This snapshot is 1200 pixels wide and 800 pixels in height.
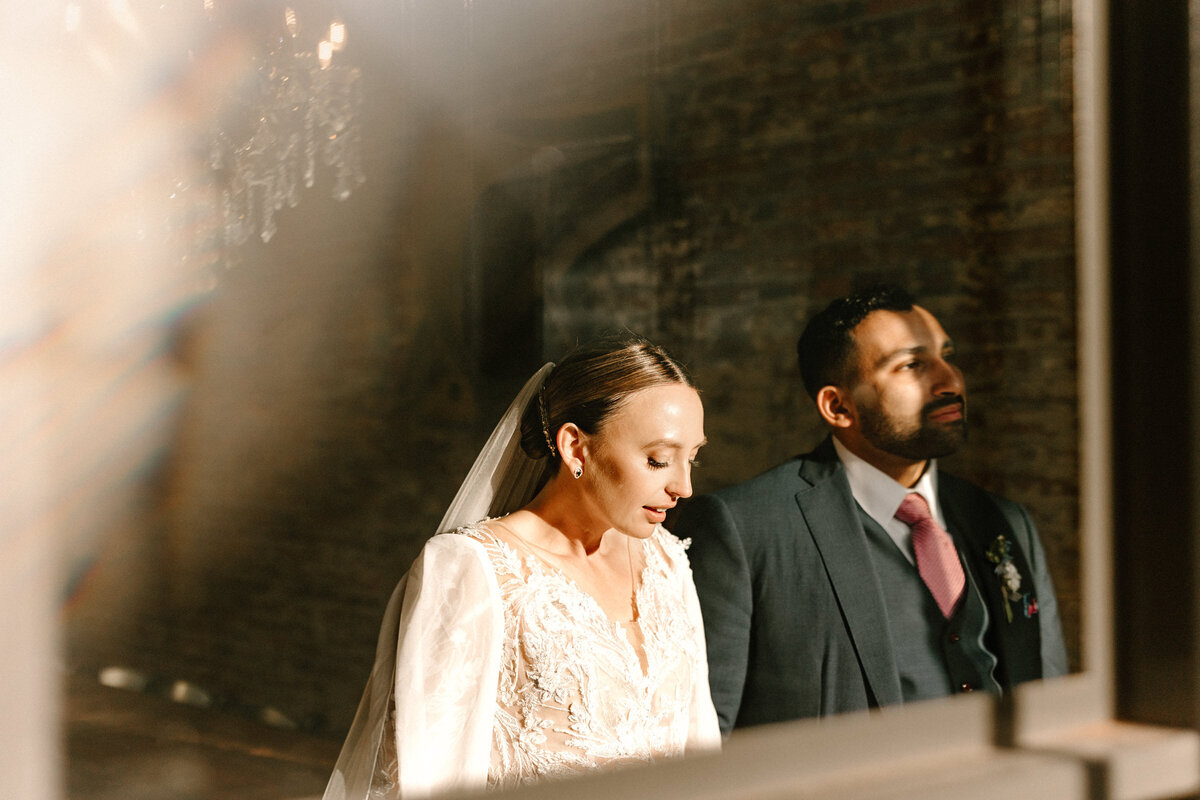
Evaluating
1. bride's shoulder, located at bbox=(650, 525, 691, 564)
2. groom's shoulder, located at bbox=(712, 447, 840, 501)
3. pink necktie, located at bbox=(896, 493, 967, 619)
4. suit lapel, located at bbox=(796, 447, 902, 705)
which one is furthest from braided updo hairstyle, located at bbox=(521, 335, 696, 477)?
pink necktie, located at bbox=(896, 493, 967, 619)

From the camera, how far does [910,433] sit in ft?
7.44

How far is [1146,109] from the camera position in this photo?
1.91 metres

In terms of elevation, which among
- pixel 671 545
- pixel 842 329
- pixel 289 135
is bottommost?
pixel 671 545

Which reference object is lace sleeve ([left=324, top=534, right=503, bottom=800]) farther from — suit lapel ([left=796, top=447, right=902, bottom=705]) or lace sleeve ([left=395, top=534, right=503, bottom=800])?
suit lapel ([left=796, top=447, right=902, bottom=705])

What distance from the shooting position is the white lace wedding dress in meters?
1.59

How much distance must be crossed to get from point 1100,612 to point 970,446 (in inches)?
30.4

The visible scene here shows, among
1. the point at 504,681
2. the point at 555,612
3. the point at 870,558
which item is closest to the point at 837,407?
the point at 870,558

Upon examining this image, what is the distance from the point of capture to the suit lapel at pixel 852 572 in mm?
2053

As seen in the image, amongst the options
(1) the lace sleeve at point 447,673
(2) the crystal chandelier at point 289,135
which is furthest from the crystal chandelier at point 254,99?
(1) the lace sleeve at point 447,673

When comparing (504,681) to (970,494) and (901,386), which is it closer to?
(901,386)

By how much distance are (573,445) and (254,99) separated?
8.96ft

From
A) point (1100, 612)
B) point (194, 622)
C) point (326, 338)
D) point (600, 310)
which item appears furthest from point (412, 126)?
point (1100, 612)

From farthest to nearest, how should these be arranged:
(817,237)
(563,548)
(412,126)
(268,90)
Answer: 1. (412,126)
2. (268,90)
3. (817,237)
4. (563,548)

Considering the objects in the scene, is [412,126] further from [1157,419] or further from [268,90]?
[1157,419]
